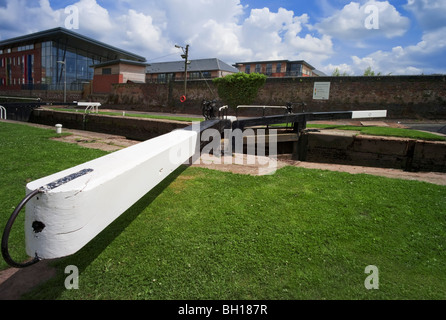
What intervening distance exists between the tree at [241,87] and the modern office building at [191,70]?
688 inches

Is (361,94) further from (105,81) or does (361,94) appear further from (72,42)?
(72,42)

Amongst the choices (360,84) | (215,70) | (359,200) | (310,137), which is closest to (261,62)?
(215,70)

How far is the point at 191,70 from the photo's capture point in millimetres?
42781

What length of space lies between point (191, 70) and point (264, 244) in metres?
43.5

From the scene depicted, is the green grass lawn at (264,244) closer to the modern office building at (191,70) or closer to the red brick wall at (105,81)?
the red brick wall at (105,81)

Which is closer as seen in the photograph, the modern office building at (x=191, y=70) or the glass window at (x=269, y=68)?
the modern office building at (x=191, y=70)

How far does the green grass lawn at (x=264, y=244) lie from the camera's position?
179cm

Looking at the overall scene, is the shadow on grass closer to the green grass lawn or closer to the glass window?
the green grass lawn

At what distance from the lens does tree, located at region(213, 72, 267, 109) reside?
21625mm

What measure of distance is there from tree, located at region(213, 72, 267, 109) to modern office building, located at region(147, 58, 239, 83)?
57.4 feet

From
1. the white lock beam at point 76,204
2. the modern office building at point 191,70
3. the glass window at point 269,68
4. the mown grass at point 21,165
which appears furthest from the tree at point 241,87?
the glass window at point 269,68

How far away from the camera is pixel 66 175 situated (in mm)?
1655

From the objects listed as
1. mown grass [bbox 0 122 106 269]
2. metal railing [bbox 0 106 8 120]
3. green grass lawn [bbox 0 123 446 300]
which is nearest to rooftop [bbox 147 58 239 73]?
metal railing [bbox 0 106 8 120]

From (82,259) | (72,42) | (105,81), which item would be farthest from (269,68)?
(82,259)
